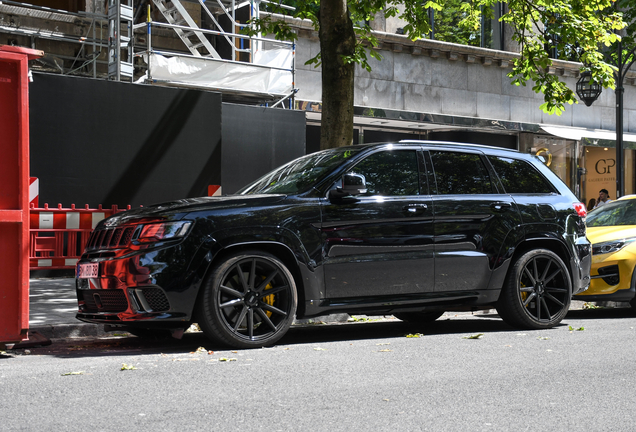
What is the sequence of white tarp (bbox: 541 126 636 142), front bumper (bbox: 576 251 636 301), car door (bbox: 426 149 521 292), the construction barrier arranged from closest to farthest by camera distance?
1. car door (bbox: 426 149 521 292)
2. front bumper (bbox: 576 251 636 301)
3. the construction barrier
4. white tarp (bbox: 541 126 636 142)

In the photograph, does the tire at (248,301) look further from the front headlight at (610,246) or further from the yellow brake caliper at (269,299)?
the front headlight at (610,246)

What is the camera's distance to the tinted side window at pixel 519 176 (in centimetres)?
793

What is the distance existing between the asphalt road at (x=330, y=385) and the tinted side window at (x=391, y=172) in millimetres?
1380

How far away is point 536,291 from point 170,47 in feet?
40.4

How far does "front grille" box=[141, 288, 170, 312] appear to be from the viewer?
6.05 metres

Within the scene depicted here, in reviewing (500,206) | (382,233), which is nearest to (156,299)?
(382,233)

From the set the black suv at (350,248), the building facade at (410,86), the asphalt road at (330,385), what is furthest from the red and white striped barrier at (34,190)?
the black suv at (350,248)

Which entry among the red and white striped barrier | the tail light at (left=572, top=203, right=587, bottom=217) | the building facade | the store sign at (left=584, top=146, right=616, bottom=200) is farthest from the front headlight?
the store sign at (left=584, top=146, right=616, bottom=200)

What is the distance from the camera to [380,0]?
12.6 m

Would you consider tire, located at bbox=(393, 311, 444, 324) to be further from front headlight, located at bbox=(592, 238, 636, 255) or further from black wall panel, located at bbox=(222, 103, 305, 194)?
black wall panel, located at bbox=(222, 103, 305, 194)

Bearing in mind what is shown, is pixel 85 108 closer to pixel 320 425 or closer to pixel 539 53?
pixel 539 53

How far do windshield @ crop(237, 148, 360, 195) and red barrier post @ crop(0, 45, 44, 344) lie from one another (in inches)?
79.7

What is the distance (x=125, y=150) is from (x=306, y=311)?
8699 mm

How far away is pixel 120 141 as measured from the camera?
14297 mm
